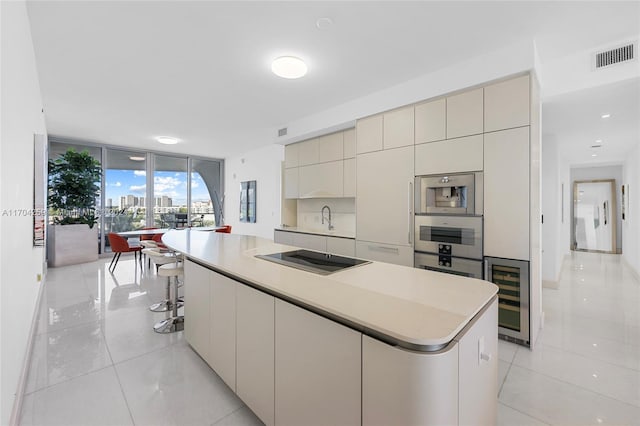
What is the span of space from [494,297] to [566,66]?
291 centimetres

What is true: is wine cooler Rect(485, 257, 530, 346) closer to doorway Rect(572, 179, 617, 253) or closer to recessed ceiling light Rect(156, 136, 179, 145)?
recessed ceiling light Rect(156, 136, 179, 145)

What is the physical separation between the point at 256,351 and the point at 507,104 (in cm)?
296

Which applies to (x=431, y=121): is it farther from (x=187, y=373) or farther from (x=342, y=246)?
(x=187, y=373)

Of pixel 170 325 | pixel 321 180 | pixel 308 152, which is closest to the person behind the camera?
pixel 170 325

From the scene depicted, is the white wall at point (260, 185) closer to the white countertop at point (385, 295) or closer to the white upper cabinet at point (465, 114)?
the white upper cabinet at point (465, 114)

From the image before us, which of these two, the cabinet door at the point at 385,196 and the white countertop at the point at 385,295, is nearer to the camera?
the white countertop at the point at 385,295

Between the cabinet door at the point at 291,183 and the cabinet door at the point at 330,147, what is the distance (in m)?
0.72

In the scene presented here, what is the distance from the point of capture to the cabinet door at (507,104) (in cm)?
246

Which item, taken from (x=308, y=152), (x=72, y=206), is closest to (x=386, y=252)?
(x=308, y=152)

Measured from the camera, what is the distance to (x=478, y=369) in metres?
1.18

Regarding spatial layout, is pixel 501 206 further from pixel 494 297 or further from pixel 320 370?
pixel 320 370

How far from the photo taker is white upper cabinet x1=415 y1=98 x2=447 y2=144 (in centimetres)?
296

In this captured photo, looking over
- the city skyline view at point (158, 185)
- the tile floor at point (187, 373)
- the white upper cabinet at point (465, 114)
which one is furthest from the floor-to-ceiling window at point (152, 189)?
the white upper cabinet at point (465, 114)

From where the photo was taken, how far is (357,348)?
1.06 m
